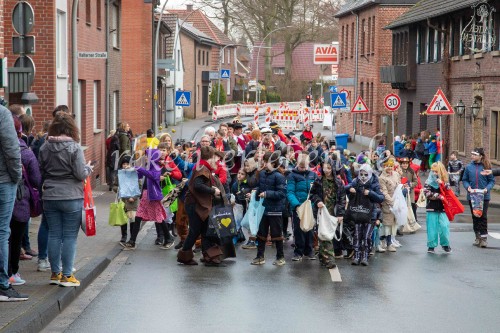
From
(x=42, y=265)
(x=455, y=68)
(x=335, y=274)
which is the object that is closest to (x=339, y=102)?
(x=455, y=68)

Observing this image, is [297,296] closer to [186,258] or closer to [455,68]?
[186,258]

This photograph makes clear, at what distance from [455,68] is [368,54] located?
57.4ft

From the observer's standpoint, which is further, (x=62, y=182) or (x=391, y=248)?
(x=391, y=248)

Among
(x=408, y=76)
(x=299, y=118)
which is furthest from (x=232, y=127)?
(x=299, y=118)

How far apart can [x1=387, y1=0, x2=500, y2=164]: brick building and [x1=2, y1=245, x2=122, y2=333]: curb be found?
21.0 meters

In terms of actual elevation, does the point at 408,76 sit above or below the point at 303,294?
above

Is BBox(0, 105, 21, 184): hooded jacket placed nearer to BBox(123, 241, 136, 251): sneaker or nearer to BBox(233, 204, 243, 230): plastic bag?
BBox(123, 241, 136, 251): sneaker

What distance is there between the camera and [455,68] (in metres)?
37.4

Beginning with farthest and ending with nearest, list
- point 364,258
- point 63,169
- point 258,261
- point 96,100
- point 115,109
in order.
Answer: point 115,109, point 96,100, point 364,258, point 258,261, point 63,169

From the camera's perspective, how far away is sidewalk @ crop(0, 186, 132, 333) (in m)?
8.89

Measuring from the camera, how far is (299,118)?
53469 millimetres

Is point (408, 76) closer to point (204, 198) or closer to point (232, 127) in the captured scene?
point (232, 127)

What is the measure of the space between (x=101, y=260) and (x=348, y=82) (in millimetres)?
32274

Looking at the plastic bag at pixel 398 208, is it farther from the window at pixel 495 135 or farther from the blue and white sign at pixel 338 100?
the blue and white sign at pixel 338 100
